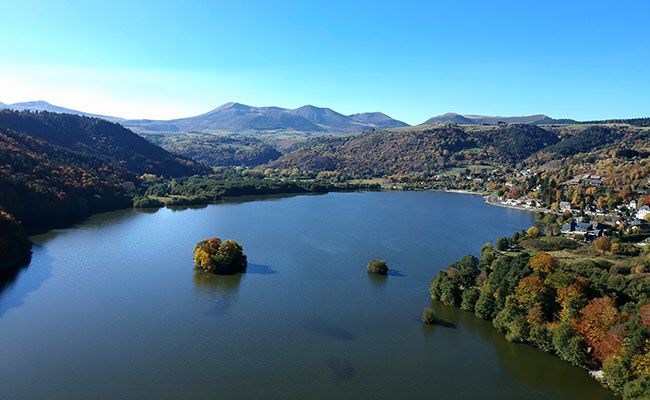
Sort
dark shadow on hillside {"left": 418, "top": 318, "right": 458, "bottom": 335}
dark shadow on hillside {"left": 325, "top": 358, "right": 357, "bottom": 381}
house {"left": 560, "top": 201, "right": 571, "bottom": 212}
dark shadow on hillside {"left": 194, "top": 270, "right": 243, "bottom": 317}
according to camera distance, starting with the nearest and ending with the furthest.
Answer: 1. dark shadow on hillside {"left": 325, "top": 358, "right": 357, "bottom": 381}
2. dark shadow on hillside {"left": 418, "top": 318, "right": 458, "bottom": 335}
3. dark shadow on hillside {"left": 194, "top": 270, "right": 243, "bottom": 317}
4. house {"left": 560, "top": 201, "right": 571, "bottom": 212}

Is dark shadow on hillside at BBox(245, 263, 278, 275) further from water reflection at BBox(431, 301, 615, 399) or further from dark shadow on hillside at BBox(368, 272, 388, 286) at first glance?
water reflection at BBox(431, 301, 615, 399)

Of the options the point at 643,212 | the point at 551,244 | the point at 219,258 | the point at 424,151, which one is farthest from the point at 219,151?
the point at 551,244

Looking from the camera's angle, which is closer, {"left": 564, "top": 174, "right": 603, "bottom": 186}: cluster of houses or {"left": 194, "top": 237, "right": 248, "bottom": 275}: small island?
{"left": 194, "top": 237, "right": 248, "bottom": 275}: small island

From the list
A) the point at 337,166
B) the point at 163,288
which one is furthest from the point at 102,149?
the point at 163,288

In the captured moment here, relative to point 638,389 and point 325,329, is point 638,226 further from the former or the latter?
point 325,329

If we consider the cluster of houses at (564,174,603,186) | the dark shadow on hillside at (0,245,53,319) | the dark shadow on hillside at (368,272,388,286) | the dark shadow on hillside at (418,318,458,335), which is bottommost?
the dark shadow on hillside at (0,245,53,319)

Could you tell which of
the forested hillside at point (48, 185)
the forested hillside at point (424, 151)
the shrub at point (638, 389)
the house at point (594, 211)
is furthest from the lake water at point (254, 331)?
the forested hillside at point (424, 151)

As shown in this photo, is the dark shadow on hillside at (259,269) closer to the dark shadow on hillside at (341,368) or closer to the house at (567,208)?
the dark shadow on hillside at (341,368)

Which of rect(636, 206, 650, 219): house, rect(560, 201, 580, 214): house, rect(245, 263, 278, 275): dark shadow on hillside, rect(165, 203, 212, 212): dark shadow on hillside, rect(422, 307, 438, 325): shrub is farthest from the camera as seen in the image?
rect(165, 203, 212, 212): dark shadow on hillside

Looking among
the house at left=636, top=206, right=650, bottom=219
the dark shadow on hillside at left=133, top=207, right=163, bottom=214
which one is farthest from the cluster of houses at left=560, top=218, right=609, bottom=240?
the dark shadow on hillside at left=133, top=207, right=163, bottom=214
